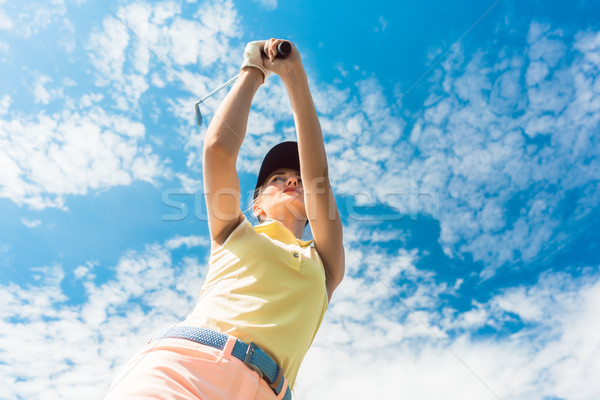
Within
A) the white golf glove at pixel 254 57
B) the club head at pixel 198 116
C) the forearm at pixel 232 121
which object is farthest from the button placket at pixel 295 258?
the club head at pixel 198 116

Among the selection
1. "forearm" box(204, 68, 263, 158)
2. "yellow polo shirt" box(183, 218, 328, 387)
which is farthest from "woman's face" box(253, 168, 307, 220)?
"forearm" box(204, 68, 263, 158)

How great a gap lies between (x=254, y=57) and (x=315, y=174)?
96 cm

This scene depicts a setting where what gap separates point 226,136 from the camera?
2096 mm

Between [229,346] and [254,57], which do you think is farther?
[254,57]

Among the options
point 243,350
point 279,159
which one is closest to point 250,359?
point 243,350

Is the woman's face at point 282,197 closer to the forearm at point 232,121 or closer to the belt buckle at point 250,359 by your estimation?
the forearm at point 232,121

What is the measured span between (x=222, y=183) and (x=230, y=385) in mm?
1087

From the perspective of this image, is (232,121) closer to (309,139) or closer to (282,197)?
(309,139)

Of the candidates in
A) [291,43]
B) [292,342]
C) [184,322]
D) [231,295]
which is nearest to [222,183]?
[231,295]

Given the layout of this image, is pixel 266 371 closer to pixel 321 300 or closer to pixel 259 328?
pixel 259 328

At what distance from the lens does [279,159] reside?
3361 millimetres

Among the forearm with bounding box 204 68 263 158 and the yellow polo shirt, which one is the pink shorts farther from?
the forearm with bounding box 204 68 263 158

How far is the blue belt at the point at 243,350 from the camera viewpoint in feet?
4.99

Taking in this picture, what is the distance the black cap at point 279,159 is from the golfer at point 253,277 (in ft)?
0.07
